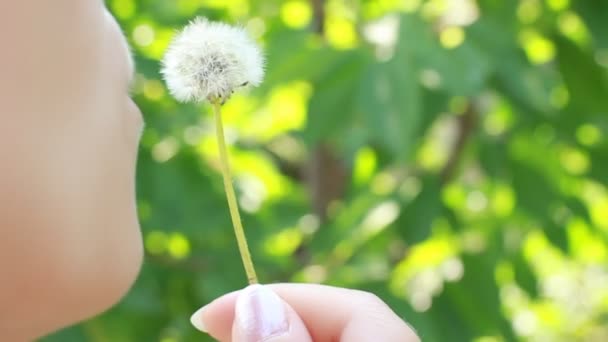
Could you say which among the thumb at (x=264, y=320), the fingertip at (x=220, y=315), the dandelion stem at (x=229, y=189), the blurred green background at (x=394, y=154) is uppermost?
the blurred green background at (x=394, y=154)

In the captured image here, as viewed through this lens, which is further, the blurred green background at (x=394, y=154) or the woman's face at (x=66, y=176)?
the blurred green background at (x=394, y=154)

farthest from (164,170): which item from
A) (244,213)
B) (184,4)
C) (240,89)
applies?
(240,89)

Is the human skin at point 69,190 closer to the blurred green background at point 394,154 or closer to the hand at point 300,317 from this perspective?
the hand at point 300,317

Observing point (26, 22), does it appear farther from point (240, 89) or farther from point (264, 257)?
point (264, 257)

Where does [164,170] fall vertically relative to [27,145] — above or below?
above

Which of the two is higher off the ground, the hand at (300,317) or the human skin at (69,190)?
the human skin at (69,190)

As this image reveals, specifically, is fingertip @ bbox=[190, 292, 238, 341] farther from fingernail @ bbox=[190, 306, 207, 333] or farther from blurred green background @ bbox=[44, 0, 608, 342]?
blurred green background @ bbox=[44, 0, 608, 342]

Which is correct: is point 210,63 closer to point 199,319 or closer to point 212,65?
point 212,65

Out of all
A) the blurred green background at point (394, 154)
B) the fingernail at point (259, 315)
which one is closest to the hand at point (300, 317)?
the fingernail at point (259, 315)
